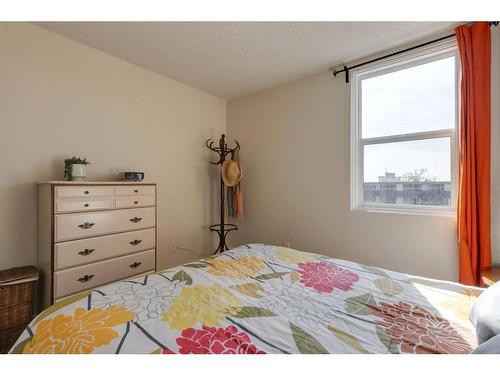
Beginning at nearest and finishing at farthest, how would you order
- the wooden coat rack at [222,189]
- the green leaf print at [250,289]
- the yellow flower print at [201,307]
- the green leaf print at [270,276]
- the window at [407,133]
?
the yellow flower print at [201,307], the green leaf print at [250,289], the green leaf print at [270,276], the window at [407,133], the wooden coat rack at [222,189]

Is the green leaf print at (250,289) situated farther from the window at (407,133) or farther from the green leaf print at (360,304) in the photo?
the window at (407,133)

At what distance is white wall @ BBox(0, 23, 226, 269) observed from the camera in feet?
6.15

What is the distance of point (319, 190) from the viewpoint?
2785 millimetres

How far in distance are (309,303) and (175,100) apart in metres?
2.81

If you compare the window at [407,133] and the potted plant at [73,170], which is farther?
Result: the window at [407,133]

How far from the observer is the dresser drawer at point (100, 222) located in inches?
70.3

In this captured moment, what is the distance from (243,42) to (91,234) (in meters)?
2.12

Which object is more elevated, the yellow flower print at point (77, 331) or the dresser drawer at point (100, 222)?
the dresser drawer at point (100, 222)

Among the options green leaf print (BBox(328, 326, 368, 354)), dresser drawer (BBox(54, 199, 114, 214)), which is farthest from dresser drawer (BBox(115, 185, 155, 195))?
green leaf print (BBox(328, 326, 368, 354))

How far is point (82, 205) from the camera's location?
189 centimetres

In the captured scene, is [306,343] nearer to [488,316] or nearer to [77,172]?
[488,316]

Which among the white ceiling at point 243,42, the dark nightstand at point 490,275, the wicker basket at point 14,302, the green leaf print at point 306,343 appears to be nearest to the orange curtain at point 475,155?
the dark nightstand at point 490,275

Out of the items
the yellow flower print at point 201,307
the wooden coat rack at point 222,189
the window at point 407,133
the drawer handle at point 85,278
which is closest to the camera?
the yellow flower print at point 201,307

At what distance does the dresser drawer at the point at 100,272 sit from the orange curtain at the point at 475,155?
2696mm
